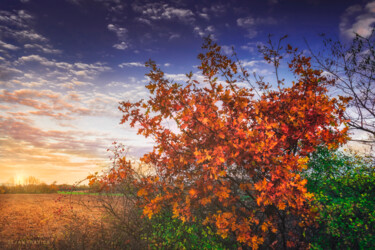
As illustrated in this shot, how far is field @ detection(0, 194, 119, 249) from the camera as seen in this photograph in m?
7.30

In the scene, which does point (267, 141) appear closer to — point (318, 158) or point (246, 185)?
point (246, 185)

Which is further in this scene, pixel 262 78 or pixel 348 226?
pixel 262 78

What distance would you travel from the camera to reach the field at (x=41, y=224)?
24.0 ft

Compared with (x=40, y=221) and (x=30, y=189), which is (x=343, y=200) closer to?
(x=40, y=221)

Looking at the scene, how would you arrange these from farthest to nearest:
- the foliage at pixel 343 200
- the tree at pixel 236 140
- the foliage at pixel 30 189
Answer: the foliage at pixel 30 189
the foliage at pixel 343 200
the tree at pixel 236 140

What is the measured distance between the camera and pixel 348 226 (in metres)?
5.24

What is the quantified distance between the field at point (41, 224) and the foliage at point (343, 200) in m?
6.21

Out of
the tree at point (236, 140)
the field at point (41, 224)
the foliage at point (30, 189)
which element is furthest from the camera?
the foliage at point (30, 189)

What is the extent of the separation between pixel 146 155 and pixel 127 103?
1172 millimetres

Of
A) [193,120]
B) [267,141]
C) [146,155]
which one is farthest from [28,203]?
[267,141]

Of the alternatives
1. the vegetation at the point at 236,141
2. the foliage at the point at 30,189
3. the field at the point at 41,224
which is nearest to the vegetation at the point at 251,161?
the vegetation at the point at 236,141

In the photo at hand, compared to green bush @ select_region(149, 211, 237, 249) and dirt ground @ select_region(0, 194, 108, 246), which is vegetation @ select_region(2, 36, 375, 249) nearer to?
green bush @ select_region(149, 211, 237, 249)

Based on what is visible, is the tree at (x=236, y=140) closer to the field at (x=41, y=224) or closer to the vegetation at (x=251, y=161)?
the vegetation at (x=251, y=161)

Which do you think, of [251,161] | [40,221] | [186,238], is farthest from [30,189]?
[251,161]
